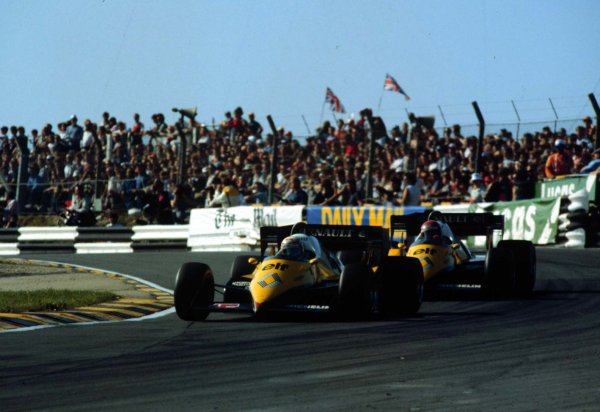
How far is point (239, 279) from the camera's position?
1216 cm

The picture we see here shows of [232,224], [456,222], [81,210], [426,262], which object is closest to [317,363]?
[426,262]

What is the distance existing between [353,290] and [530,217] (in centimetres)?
1083

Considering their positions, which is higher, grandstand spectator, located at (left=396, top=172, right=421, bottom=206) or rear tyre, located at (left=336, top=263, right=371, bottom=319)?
grandstand spectator, located at (left=396, top=172, right=421, bottom=206)

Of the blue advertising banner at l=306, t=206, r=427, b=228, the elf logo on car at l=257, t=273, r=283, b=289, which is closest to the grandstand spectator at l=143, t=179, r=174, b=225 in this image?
the blue advertising banner at l=306, t=206, r=427, b=228

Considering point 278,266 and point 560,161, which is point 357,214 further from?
point 278,266

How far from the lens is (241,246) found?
24.2 metres

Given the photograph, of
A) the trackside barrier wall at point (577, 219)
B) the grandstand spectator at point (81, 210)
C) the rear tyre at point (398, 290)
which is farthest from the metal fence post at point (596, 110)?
the grandstand spectator at point (81, 210)

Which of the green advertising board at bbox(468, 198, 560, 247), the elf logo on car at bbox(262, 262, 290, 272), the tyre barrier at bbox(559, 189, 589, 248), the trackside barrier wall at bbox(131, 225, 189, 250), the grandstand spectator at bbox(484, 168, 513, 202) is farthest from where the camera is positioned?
the trackside barrier wall at bbox(131, 225, 189, 250)

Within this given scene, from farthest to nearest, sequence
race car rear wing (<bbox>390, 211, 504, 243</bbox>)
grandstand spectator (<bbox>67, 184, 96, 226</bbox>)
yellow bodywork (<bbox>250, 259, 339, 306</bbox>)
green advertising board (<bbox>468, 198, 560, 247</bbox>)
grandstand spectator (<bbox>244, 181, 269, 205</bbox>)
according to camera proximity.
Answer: grandstand spectator (<bbox>67, 184, 96, 226</bbox>) < grandstand spectator (<bbox>244, 181, 269, 205</bbox>) < green advertising board (<bbox>468, 198, 560, 247</bbox>) < race car rear wing (<bbox>390, 211, 504, 243</bbox>) < yellow bodywork (<bbox>250, 259, 339, 306</bbox>)

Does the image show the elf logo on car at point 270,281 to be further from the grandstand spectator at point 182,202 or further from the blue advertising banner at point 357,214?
the grandstand spectator at point 182,202

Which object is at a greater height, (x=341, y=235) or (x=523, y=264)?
(x=341, y=235)

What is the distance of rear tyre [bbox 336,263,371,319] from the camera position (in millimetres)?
10820

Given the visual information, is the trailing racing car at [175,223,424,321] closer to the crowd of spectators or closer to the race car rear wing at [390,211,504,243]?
the race car rear wing at [390,211,504,243]

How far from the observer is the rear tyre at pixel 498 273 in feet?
43.7
